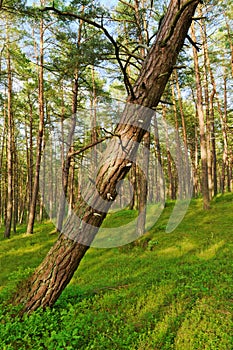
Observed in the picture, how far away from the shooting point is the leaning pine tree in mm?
3193

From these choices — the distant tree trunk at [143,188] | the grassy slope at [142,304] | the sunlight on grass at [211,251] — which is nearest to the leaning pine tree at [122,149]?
the grassy slope at [142,304]

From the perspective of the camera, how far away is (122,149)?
3195mm

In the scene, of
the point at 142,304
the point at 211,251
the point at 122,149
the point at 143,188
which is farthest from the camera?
the point at 143,188

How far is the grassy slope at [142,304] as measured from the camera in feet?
10.7

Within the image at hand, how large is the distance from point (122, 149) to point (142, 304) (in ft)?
9.66

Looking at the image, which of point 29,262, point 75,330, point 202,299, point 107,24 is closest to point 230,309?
point 202,299

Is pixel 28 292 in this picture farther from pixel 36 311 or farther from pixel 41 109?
pixel 41 109

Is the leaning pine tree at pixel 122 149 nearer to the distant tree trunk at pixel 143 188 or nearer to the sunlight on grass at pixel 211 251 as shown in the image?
the sunlight on grass at pixel 211 251

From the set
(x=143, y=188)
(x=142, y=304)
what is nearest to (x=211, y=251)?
(x=143, y=188)

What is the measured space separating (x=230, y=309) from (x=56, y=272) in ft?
9.41

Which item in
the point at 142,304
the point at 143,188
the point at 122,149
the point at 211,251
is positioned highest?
the point at 122,149

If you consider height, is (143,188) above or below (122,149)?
below

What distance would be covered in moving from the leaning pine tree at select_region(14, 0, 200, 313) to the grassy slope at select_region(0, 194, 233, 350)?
56 centimetres

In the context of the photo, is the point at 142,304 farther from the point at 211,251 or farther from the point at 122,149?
the point at 211,251
